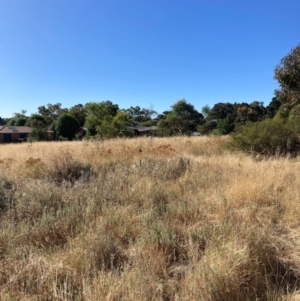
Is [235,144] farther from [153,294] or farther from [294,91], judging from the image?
[153,294]

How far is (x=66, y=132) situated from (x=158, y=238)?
4005 centimetres

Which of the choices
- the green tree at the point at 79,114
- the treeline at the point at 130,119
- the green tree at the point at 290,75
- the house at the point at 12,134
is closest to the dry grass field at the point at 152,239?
the green tree at the point at 290,75

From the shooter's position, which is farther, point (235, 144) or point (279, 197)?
point (235, 144)

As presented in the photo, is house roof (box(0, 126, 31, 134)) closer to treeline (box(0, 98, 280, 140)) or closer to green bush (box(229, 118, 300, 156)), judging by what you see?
treeline (box(0, 98, 280, 140))

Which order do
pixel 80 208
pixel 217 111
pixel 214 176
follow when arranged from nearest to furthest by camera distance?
1. pixel 80 208
2. pixel 214 176
3. pixel 217 111

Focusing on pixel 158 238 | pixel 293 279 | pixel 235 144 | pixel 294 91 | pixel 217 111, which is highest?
pixel 217 111

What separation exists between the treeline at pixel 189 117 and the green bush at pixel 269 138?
0.12ft

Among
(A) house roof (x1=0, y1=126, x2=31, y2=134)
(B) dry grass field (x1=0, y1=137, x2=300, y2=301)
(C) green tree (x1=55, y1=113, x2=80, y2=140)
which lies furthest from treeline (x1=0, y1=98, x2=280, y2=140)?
(B) dry grass field (x1=0, y1=137, x2=300, y2=301)

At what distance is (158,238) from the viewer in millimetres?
2639

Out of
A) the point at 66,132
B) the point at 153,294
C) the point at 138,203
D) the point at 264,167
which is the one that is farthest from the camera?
the point at 66,132

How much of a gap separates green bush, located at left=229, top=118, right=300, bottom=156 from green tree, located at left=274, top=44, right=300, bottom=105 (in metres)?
1.22

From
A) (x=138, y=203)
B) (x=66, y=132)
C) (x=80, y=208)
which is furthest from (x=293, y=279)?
(x=66, y=132)

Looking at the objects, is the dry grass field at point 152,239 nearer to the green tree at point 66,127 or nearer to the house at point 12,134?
the green tree at point 66,127

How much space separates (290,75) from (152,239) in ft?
30.2
